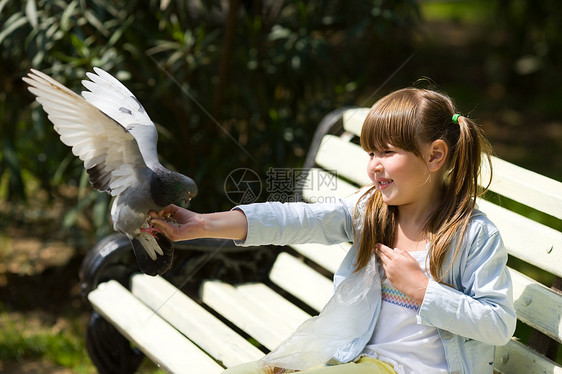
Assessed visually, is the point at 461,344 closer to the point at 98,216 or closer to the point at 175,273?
the point at 175,273

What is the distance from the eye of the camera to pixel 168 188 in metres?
1.44

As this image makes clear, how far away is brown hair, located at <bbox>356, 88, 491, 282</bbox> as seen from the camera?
5.52 feet

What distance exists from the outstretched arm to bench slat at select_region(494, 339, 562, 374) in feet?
2.54

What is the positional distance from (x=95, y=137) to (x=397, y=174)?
0.73m

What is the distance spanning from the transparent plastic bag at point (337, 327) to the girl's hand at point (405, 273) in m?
0.09

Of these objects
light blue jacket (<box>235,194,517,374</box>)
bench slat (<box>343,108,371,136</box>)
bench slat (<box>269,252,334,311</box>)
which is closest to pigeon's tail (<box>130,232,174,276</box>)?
light blue jacket (<box>235,194,517,374</box>)

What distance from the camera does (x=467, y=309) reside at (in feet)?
5.21

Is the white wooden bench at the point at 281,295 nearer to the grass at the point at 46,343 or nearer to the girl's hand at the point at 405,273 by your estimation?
the girl's hand at the point at 405,273

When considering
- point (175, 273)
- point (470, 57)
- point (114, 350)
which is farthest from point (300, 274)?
point (470, 57)

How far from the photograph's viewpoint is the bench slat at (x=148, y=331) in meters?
1.99

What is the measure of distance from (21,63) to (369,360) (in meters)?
Result: 2.39

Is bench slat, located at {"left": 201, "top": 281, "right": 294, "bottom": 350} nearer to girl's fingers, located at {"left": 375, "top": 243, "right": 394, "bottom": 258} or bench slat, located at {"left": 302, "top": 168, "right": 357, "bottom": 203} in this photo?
bench slat, located at {"left": 302, "top": 168, "right": 357, "bottom": 203}

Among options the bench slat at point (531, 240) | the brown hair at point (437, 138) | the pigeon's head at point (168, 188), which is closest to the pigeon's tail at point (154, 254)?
the pigeon's head at point (168, 188)

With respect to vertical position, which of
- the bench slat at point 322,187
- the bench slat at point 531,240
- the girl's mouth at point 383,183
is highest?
the girl's mouth at point 383,183
